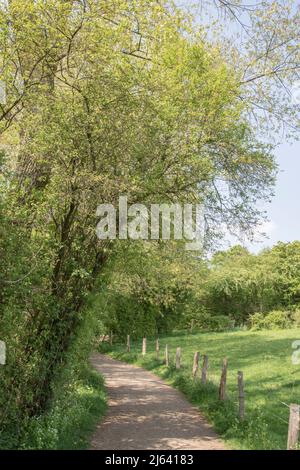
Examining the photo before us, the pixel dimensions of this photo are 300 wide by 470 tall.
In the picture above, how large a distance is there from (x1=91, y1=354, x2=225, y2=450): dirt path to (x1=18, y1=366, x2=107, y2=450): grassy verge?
11.2 inches

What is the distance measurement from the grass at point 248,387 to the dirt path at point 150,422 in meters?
0.38

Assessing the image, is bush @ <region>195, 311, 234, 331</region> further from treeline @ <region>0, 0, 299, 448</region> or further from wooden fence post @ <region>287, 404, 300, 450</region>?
wooden fence post @ <region>287, 404, 300, 450</region>

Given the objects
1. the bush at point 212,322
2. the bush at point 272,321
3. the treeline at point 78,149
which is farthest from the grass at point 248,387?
the bush at point 212,322

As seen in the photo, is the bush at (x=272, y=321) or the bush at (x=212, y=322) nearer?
the bush at (x=272, y=321)

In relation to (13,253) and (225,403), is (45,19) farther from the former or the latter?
(225,403)

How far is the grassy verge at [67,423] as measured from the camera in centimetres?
900

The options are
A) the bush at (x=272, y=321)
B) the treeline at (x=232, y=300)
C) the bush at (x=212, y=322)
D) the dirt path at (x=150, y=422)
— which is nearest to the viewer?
the dirt path at (x=150, y=422)

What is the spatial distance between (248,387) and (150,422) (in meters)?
5.30

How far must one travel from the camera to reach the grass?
10.2 m

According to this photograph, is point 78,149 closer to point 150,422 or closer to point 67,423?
point 67,423

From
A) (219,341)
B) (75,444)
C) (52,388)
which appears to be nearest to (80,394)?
(52,388)

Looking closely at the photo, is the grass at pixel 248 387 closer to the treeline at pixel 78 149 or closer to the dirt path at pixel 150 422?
the dirt path at pixel 150 422

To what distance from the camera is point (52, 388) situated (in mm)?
10609

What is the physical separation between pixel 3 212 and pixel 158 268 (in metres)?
10.3
